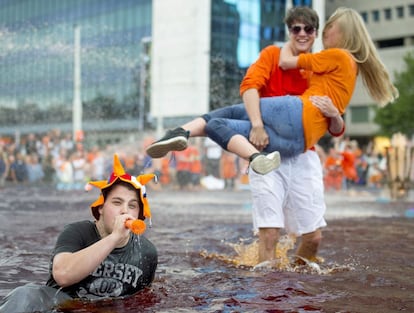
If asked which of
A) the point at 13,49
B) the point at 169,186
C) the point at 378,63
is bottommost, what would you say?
the point at 169,186

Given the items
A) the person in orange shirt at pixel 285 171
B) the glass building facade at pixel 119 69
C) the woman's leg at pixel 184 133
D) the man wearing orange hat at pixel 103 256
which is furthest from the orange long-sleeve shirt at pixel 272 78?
the glass building facade at pixel 119 69

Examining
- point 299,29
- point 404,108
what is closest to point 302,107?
Answer: point 299,29

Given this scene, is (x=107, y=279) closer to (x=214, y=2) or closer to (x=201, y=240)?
(x=201, y=240)

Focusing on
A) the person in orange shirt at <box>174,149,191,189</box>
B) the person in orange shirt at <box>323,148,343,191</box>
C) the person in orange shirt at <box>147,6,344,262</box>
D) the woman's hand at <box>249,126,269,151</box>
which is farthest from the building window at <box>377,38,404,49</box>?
the woman's hand at <box>249,126,269,151</box>

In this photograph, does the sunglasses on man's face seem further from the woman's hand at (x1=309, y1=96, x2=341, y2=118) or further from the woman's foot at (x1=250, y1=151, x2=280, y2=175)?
the woman's foot at (x1=250, y1=151, x2=280, y2=175)

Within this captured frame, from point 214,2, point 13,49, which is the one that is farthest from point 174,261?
point 214,2

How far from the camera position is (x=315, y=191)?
5180mm

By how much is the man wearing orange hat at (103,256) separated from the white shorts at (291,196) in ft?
4.02

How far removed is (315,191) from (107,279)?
2039 millimetres

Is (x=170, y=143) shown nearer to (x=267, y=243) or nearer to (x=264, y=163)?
(x=264, y=163)

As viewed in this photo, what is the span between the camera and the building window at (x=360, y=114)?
62.2m

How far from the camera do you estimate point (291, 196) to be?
515 cm

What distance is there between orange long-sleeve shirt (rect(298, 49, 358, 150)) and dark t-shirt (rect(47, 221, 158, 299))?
1609 millimetres

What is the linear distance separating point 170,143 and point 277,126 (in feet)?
2.50
